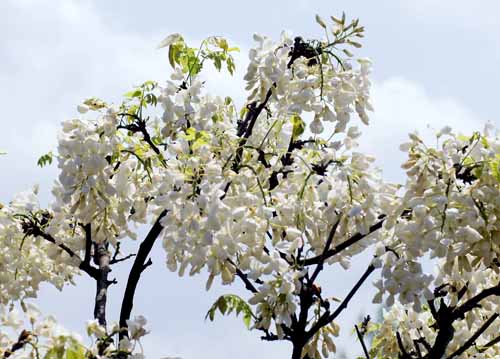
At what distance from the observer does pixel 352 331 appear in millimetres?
8852

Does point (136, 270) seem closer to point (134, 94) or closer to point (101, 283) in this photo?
point (101, 283)

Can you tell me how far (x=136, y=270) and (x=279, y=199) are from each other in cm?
202

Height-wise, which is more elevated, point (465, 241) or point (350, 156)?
point (350, 156)

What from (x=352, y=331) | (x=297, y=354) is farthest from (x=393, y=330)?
(x=297, y=354)

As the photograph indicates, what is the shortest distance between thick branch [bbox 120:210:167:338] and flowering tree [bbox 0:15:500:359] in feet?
0.06

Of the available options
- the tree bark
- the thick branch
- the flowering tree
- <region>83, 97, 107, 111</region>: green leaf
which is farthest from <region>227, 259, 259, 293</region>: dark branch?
the tree bark

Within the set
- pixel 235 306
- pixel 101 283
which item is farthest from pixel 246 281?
pixel 101 283

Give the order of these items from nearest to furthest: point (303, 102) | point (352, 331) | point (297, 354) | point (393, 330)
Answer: point (297, 354)
point (303, 102)
point (393, 330)
point (352, 331)

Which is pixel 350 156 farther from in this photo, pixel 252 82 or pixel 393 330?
pixel 393 330

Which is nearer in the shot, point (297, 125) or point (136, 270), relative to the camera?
point (297, 125)

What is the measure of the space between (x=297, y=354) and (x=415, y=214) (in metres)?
1.34

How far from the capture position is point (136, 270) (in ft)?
26.4

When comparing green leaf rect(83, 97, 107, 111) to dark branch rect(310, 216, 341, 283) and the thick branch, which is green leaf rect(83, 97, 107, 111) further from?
dark branch rect(310, 216, 341, 283)

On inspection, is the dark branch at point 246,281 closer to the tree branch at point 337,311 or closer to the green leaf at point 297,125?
the tree branch at point 337,311
